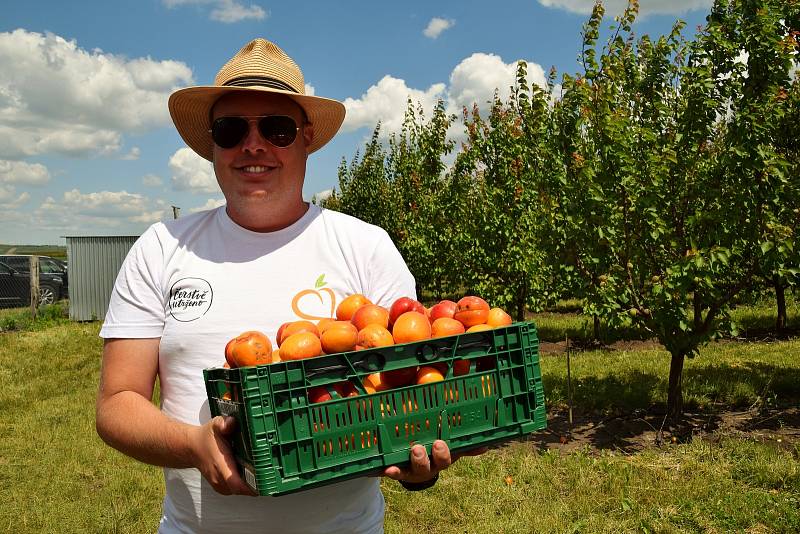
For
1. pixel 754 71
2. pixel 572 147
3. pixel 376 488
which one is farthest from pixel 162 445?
pixel 754 71

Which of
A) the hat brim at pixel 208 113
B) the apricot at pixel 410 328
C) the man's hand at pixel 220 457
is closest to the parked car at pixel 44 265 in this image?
the hat brim at pixel 208 113

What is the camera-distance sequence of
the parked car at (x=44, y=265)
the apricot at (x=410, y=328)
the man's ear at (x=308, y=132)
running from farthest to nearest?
the parked car at (x=44, y=265) → the man's ear at (x=308, y=132) → the apricot at (x=410, y=328)

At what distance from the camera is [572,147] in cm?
620

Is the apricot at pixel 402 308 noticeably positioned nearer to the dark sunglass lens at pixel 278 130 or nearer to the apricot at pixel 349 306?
the apricot at pixel 349 306

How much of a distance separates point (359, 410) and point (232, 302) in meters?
0.61

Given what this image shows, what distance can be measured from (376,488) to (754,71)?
5362 mm

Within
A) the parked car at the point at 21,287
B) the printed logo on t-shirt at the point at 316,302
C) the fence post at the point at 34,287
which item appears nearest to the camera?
the printed logo on t-shirt at the point at 316,302

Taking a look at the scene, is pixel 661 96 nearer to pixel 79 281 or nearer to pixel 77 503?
pixel 77 503

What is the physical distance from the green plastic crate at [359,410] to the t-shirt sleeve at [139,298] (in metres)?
0.35

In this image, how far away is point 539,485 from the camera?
Result: 5004 millimetres

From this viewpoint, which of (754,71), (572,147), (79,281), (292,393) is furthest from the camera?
(79,281)

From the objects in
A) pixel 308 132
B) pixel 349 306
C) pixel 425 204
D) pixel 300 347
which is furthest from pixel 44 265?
pixel 300 347

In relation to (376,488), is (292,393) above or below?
above

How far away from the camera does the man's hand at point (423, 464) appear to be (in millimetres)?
1663
